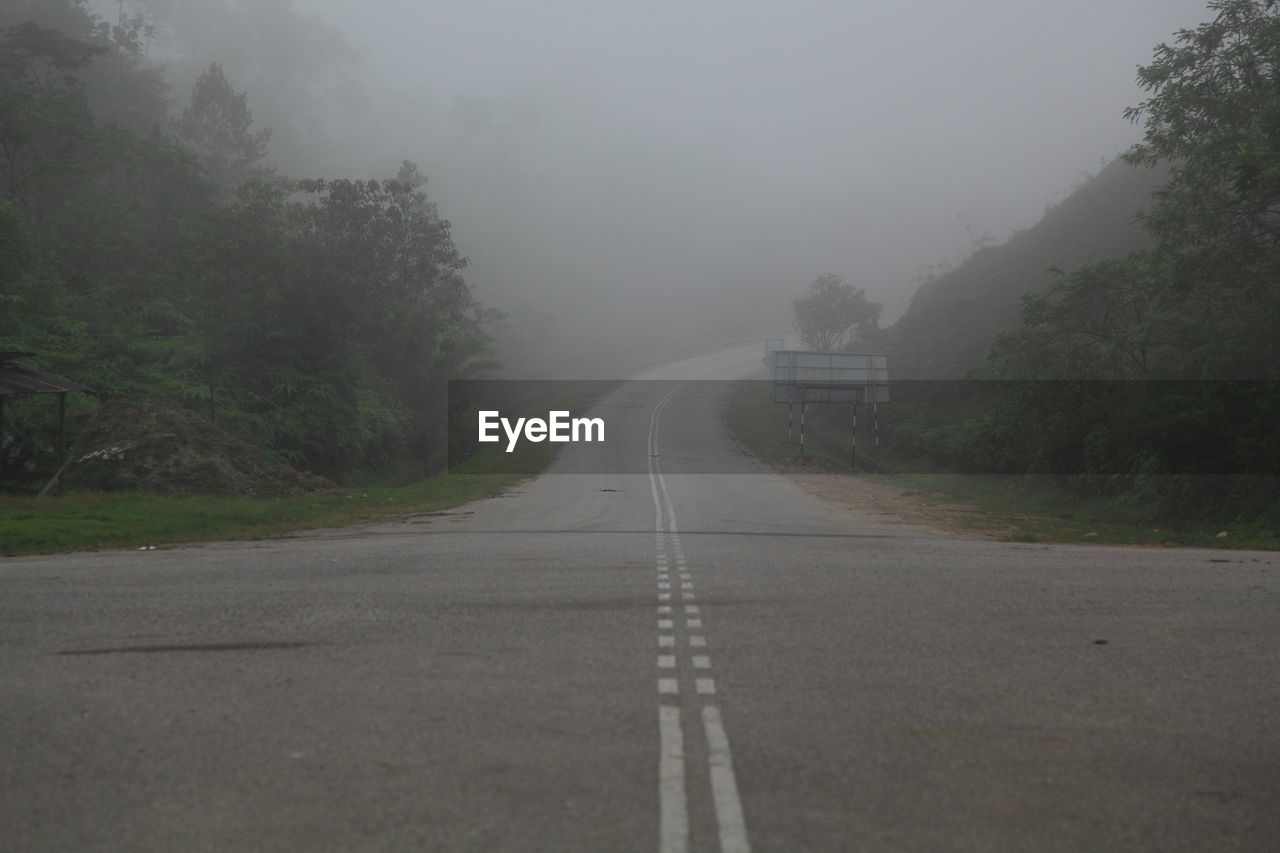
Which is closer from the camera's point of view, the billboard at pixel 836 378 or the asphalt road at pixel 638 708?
the asphalt road at pixel 638 708

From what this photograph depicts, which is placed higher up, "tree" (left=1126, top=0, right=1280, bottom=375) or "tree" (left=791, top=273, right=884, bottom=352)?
"tree" (left=791, top=273, right=884, bottom=352)

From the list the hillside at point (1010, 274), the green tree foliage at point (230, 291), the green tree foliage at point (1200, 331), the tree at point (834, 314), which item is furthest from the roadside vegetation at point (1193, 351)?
the tree at point (834, 314)

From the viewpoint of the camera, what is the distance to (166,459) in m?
23.9

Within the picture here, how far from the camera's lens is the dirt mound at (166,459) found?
74.8 ft

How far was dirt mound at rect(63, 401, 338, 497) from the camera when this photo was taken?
22.8 m

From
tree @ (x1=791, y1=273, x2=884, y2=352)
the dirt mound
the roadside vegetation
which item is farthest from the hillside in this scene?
the dirt mound

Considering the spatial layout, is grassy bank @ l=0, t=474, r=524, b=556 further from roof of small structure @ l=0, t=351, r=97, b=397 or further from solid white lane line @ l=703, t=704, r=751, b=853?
solid white lane line @ l=703, t=704, r=751, b=853

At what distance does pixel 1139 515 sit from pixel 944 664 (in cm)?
1655

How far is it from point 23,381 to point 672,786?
21509mm

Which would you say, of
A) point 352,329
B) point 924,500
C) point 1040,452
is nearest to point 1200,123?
point 1040,452

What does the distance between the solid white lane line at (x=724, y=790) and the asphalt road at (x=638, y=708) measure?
0.8 inches

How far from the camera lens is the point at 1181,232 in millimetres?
24531

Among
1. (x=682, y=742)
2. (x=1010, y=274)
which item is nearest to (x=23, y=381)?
(x=682, y=742)
